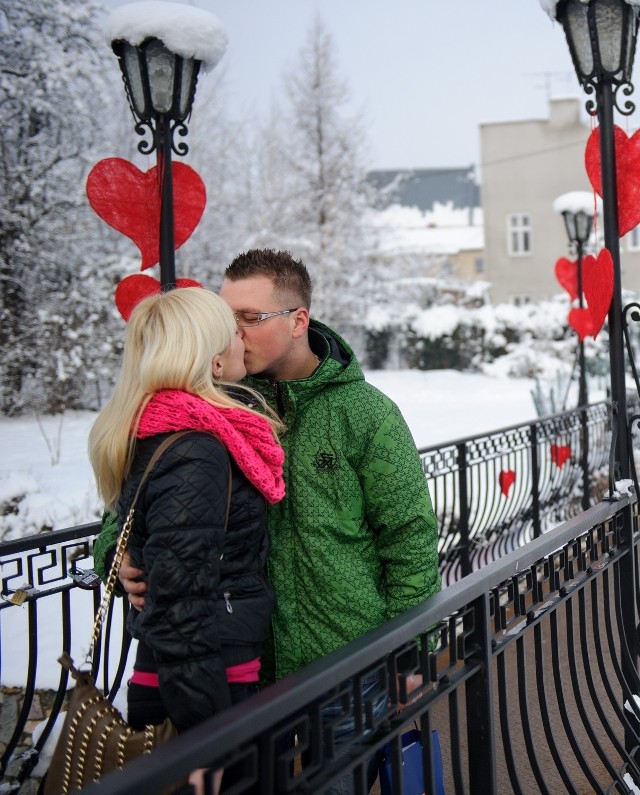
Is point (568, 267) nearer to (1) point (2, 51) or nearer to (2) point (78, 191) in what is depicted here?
(2) point (78, 191)

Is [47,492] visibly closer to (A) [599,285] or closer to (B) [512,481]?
(B) [512,481]

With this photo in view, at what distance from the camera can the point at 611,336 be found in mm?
3715

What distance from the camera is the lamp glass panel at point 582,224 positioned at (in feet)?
34.3

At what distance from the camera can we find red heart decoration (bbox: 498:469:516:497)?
20.1ft

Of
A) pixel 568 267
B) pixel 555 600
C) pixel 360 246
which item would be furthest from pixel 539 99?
pixel 555 600

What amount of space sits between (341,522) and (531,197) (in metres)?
29.3

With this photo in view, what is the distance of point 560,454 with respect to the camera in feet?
24.5

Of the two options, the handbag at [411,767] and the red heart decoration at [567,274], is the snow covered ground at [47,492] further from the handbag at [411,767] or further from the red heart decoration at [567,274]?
the red heart decoration at [567,274]

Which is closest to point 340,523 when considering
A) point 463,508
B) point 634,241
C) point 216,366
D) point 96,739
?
point 216,366

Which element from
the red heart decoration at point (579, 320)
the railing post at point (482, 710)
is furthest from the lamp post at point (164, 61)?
the red heart decoration at point (579, 320)

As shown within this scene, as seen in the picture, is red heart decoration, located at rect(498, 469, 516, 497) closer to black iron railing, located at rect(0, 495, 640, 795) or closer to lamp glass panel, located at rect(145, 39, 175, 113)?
black iron railing, located at rect(0, 495, 640, 795)

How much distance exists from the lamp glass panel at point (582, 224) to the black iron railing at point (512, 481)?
2494 mm

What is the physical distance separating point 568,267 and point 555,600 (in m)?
9.03

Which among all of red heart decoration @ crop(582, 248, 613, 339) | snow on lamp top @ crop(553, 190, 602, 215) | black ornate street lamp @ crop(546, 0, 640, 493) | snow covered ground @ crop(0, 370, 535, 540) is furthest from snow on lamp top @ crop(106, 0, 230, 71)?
snow on lamp top @ crop(553, 190, 602, 215)
